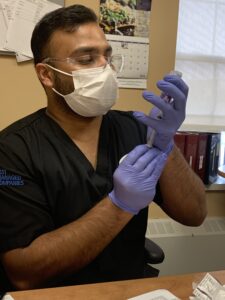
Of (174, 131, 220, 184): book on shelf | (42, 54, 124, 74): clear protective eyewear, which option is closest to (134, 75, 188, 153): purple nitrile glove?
(42, 54, 124, 74): clear protective eyewear

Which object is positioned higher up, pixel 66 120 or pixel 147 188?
pixel 66 120

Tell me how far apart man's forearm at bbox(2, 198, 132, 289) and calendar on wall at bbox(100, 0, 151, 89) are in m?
1.10

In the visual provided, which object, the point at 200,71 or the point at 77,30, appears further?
the point at 200,71

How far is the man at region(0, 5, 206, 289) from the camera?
994 millimetres

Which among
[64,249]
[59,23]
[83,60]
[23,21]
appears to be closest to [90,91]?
[83,60]

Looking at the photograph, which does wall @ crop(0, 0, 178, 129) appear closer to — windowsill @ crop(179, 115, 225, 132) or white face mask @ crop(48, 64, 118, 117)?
windowsill @ crop(179, 115, 225, 132)

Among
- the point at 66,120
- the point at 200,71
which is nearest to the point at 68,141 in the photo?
the point at 66,120

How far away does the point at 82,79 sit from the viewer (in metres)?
1.20

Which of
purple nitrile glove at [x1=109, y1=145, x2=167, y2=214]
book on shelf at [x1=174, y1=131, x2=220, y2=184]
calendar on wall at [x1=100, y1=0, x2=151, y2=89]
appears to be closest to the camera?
purple nitrile glove at [x1=109, y1=145, x2=167, y2=214]

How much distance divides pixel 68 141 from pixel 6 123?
76 centimetres

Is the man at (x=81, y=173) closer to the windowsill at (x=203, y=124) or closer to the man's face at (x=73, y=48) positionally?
the man's face at (x=73, y=48)

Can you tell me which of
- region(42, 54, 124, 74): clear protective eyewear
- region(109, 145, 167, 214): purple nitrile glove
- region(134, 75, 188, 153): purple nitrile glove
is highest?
region(42, 54, 124, 74): clear protective eyewear

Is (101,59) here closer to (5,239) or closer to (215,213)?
(5,239)

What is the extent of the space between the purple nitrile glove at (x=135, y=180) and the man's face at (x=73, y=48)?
0.37m
